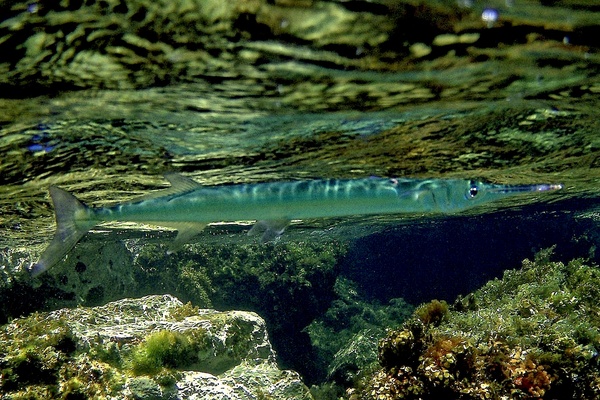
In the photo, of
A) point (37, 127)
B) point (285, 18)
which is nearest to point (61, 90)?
point (37, 127)

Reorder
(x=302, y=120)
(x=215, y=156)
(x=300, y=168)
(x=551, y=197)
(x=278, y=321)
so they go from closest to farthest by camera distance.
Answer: (x=302, y=120) < (x=215, y=156) < (x=300, y=168) < (x=551, y=197) < (x=278, y=321)

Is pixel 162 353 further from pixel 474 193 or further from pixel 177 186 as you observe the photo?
pixel 474 193

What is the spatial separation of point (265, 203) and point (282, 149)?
3.25 metres

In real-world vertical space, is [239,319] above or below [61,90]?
below

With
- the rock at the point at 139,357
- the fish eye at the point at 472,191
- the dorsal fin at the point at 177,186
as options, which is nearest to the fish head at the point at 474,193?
the fish eye at the point at 472,191

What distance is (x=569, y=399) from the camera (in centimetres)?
716

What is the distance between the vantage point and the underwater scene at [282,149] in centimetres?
422

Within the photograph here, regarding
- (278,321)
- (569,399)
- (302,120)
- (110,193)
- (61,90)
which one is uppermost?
(61,90)

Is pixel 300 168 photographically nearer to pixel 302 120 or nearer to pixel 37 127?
pixel 302 120

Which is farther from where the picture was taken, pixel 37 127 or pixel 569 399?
pixel 569 399

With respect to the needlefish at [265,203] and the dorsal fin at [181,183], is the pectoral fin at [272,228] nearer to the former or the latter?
Result: the needlefish at [265,203]

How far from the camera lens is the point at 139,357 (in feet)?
28.0

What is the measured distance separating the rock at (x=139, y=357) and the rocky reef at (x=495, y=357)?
2.72m

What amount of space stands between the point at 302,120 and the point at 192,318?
682 centimetres
